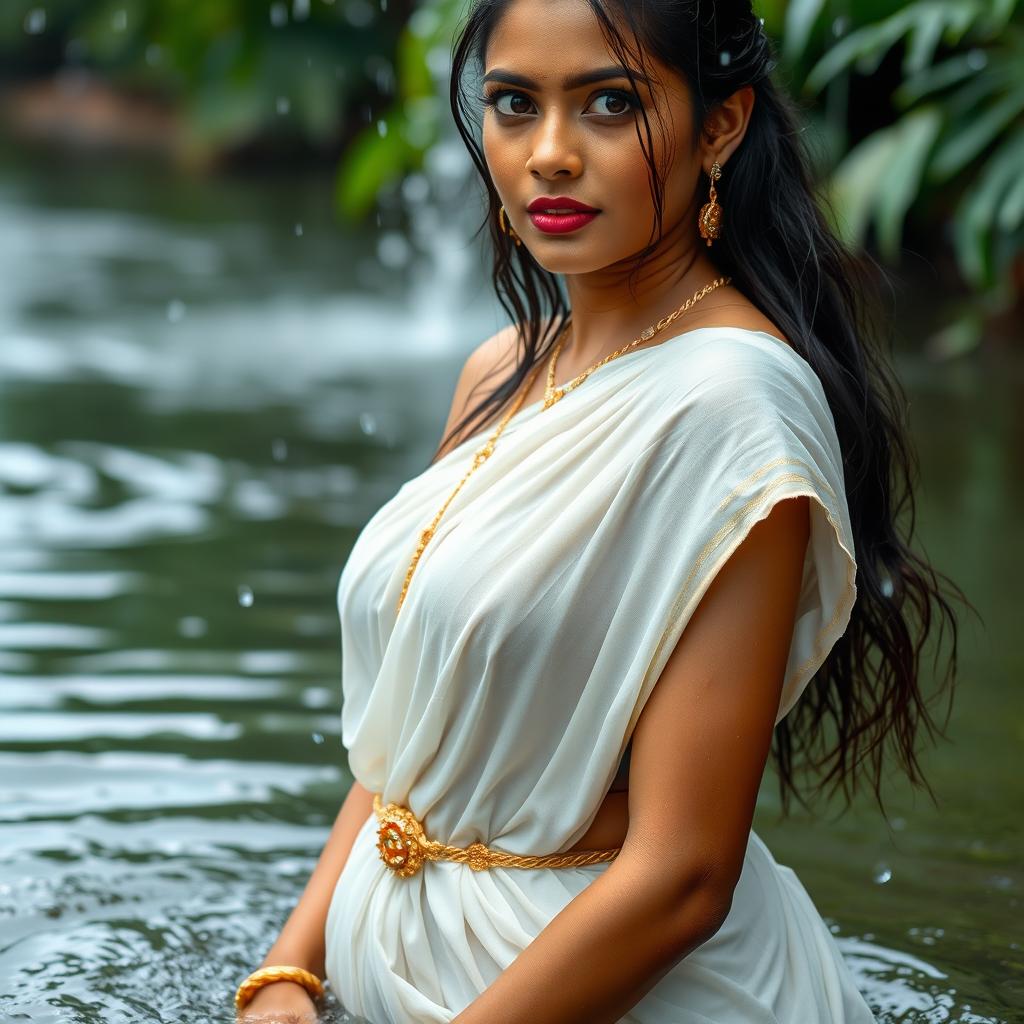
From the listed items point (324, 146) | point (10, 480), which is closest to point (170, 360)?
point (10, 480)

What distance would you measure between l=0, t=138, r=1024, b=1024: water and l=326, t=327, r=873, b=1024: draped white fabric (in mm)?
364

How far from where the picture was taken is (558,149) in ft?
6.17

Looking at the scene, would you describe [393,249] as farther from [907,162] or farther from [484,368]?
[484,368]

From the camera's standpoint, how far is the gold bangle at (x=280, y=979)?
7.34ft

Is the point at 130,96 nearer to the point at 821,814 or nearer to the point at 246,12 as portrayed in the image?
the point at 246,12

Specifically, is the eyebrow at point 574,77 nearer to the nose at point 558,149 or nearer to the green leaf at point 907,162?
the nose at point 558,149

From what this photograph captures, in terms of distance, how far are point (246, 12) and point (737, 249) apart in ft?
54.0

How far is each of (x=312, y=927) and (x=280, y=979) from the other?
8 centimetres

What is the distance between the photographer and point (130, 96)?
22.5 m

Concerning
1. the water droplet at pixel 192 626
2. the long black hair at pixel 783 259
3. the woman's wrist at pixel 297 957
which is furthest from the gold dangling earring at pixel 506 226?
the water droplet at pixel 192 626

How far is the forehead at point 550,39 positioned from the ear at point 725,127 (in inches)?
7.1

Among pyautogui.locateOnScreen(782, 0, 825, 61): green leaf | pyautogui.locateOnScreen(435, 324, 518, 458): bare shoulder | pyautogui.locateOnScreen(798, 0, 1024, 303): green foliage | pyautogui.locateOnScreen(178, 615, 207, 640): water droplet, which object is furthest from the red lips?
pyautogui.locateOnScreen(782, 0, 825, 61): green leaf

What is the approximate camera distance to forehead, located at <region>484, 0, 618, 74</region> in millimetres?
1854

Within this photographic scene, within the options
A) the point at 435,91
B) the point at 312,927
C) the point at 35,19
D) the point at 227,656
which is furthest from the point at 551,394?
the point at 35,19
